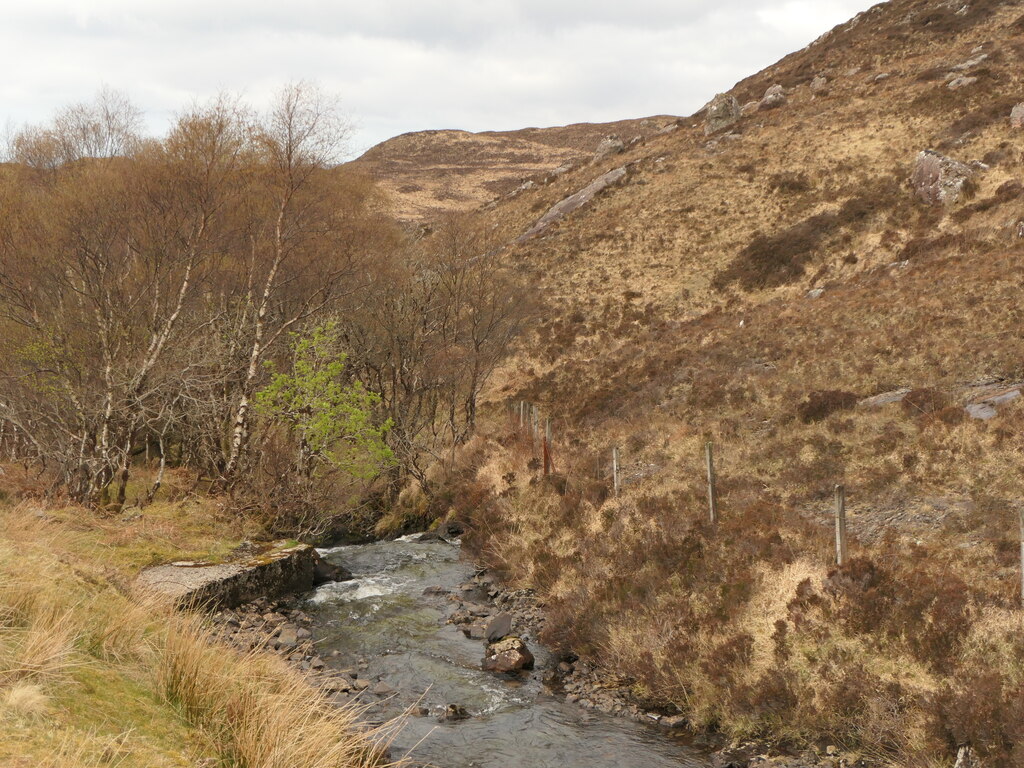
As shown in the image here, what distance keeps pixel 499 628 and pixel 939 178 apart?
98.3 ft

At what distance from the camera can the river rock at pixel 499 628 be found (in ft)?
38.1

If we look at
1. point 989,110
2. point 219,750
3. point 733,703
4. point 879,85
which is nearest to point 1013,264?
point 733,703

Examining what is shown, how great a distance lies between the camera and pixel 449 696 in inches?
388

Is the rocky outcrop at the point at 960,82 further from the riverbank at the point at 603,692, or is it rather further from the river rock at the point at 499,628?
the river rock at the point at 499,628

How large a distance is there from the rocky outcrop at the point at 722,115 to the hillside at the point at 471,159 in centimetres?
3446

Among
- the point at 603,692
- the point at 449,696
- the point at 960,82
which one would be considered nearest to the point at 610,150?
the point at 960,82

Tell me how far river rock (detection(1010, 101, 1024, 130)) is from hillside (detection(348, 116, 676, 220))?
55638mm

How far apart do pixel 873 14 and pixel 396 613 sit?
2608 inches

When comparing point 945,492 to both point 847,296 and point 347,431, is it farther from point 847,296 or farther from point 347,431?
point 847,296

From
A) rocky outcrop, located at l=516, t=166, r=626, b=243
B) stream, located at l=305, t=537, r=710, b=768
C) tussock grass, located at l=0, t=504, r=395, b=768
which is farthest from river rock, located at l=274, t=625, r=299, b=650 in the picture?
rocky outcrop, located at l=516, t=166, r=626, b=243

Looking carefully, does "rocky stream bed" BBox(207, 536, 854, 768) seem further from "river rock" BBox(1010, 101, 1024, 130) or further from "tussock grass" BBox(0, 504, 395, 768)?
"river rock" BBox(1010, 101, 1024, 130)

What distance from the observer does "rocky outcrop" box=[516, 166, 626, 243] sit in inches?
1967

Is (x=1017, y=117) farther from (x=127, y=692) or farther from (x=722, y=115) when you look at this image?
(x=127, y=692)

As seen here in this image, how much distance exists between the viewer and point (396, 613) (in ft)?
43.8
